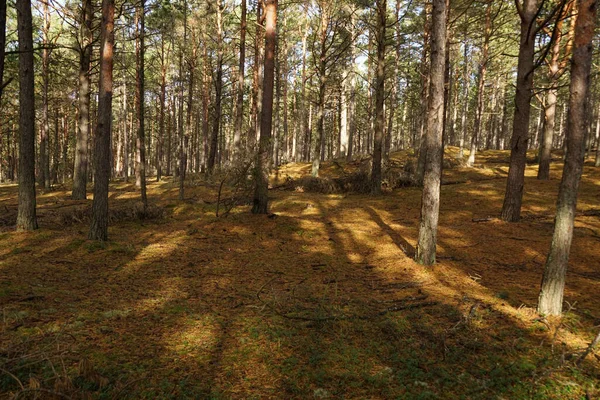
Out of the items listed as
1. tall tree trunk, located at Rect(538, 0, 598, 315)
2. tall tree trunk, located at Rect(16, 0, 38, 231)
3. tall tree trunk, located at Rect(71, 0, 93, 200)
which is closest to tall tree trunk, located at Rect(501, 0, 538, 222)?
tall tree trunk, located at Rect(538, 0, 598, 315)

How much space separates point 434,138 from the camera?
6105 millimetres

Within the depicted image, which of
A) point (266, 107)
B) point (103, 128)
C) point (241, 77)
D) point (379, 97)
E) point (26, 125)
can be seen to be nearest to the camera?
point (103, 128)

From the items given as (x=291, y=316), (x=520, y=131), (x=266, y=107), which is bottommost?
(x=291, y=316)

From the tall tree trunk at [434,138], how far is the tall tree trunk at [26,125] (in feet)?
30.4

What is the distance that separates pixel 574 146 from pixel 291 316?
432 centimetres

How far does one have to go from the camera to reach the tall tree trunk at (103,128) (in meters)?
7.24

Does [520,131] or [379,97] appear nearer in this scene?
[520,131]

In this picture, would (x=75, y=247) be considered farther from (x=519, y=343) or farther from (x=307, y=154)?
(x=307, y=154)

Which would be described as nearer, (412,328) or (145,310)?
(412,328)

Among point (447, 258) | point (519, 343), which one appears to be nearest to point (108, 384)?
point (519, 343)

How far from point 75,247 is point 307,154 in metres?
30.6

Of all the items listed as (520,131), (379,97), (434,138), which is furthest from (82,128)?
(520,131)

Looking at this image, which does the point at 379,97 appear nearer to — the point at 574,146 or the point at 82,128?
the point at 574,146

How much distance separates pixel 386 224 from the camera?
10.3 meters
